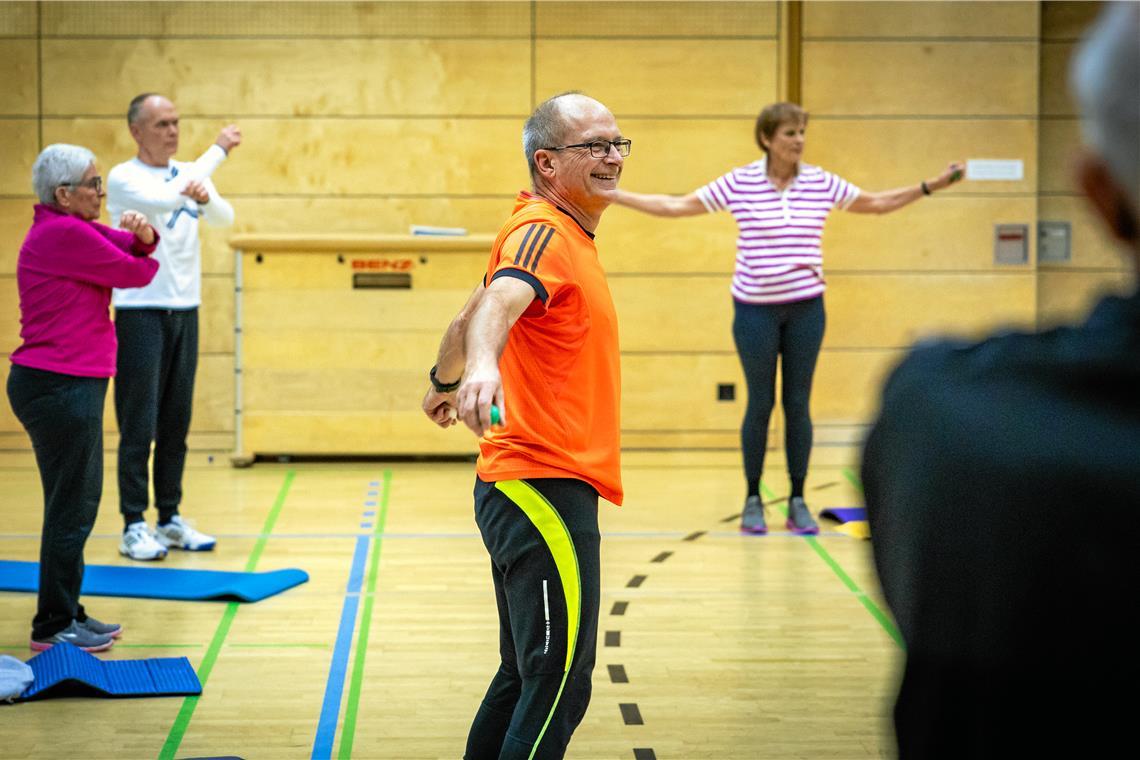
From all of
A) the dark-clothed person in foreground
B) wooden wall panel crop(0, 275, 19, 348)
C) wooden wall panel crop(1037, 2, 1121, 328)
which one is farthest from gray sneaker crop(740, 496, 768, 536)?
the dark-clothed person in foreground

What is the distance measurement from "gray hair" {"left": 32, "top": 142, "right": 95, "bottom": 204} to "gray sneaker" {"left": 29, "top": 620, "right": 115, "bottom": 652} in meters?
1.28

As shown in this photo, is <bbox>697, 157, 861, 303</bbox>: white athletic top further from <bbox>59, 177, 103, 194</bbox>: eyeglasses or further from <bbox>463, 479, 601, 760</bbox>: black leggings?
<bbox>463, 479, 601, 760</bbox>: black leggings

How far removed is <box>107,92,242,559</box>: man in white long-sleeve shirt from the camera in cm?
503

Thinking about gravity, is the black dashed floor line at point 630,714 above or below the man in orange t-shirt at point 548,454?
below

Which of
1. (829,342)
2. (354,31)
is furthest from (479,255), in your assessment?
(829,342)

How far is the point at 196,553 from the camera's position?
213 inches

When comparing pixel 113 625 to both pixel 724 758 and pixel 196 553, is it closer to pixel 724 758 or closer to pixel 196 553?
pixel 196 553

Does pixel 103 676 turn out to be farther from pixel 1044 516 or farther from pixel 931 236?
pixel 931 236

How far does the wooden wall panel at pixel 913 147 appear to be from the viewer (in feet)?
25.6

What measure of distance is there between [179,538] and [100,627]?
1.29 meters

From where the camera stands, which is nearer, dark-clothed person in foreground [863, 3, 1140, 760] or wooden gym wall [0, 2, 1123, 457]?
dark-clothed person in foreground [863, 3, 1140, 760]

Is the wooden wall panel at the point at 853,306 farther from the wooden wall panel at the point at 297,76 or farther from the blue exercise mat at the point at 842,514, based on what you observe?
the blue exercise mat at the point at 842,514

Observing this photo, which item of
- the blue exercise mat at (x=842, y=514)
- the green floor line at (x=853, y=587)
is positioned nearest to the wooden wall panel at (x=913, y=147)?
the blue exercise mat at (x=842, y=514)

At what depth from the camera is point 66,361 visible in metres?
3.92
